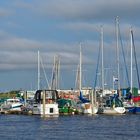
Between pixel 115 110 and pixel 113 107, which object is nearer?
pixel 115 110

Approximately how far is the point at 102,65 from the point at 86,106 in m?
11.0

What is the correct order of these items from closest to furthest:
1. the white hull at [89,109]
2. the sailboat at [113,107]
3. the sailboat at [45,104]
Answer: the sailboat at [45,104]
the sailboat at [113,107]
the white hull at [89,109]

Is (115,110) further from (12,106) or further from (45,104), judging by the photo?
(12,106)

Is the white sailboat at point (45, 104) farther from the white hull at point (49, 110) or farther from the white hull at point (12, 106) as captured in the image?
the white hull at point (12, 106)

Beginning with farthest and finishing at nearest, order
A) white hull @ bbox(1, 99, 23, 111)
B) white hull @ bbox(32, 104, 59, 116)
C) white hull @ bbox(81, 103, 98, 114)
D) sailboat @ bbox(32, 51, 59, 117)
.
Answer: white hull @ bbox(1, 99, 23, 111) → white hull @ bbox(81, 103, 98, 114) → white hull @ bbox(32, 104, 59, 116) → sailboat @ bbox(32, 51, 59, 117)

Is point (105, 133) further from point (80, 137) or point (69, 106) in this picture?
point (69, 106)

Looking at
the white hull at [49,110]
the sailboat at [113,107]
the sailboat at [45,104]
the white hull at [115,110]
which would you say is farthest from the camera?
the sailboat at [113,107]

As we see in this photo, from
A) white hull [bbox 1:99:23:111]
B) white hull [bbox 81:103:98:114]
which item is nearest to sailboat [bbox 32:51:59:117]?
white hull [bbox 81:103:98:114]

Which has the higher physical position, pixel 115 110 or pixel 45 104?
pixel 45 104

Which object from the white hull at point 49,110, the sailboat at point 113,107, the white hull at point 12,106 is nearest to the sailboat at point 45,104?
the white hull at point 49,110

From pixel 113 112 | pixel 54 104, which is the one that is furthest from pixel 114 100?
pixel 54 104

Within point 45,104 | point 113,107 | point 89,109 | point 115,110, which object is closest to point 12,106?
point 89,109

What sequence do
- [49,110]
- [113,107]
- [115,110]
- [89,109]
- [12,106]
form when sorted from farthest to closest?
[12,106], [89,109], [113,107], [115,110], [49,110]

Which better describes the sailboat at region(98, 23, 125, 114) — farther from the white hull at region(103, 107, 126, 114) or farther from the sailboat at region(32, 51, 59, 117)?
the sailboat at region(32, 51, 59, 117)
